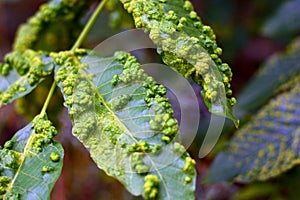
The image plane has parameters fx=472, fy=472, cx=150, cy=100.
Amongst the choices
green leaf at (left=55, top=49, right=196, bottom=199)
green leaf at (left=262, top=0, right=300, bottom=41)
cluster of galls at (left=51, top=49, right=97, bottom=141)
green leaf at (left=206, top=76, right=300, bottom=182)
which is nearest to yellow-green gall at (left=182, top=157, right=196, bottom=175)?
green leaf at (left=55, top=49, right=196, bottom=199)

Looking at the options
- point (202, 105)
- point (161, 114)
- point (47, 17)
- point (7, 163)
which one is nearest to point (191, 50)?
point (161, 114)

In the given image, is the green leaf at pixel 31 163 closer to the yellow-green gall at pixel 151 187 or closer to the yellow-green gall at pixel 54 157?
the yellow-green gall at pixel 54 157

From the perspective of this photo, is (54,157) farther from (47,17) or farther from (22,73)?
(47,17)

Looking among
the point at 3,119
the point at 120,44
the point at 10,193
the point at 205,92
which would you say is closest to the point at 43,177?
the point at 10,193

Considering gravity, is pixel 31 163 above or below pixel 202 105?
above

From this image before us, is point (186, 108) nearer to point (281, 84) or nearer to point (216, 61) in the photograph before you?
point (281, 84)

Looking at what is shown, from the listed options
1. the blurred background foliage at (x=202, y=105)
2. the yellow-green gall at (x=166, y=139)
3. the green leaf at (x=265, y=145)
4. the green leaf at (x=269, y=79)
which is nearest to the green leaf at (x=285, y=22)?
the blurred background foliage at (x=202, y=105)

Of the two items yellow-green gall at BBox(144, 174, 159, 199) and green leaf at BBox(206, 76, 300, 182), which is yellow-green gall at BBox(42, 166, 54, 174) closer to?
yellow-green gall at BBox(144, 174, 159, 199)
